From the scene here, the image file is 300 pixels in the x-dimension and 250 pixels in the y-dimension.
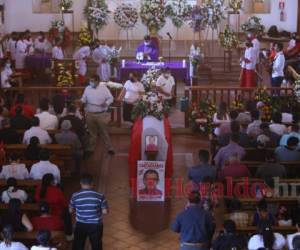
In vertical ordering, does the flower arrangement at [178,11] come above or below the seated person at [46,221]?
Result: above

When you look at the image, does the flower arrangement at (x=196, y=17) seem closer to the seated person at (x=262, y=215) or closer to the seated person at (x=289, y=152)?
the seated person at (x=289, y=152)

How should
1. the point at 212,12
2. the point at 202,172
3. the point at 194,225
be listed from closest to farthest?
the point at 194,225
the point at 202,172
the point at 212,12

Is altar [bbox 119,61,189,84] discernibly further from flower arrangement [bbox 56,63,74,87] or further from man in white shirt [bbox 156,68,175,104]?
man in white shirt [bbox 156,68,175,104]

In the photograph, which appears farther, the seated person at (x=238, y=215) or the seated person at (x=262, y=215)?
the seated person at (x=238, y=215)

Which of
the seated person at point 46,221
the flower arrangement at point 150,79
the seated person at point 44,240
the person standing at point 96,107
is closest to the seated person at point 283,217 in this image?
the seated person at point 46,221

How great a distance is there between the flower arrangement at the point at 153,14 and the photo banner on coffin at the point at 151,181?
11681mm

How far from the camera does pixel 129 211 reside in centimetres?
1145

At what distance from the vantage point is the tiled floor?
33.8 feet

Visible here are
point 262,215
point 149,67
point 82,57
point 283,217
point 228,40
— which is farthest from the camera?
point 228,40

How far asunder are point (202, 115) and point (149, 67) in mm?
3967

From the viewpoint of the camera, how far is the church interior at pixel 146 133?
9.02 metres

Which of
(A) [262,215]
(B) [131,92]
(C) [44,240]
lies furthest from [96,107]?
(C) [44,240]

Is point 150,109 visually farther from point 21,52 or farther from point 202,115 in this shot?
point 21,52

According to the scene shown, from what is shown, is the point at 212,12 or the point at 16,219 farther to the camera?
the point at 212,12
